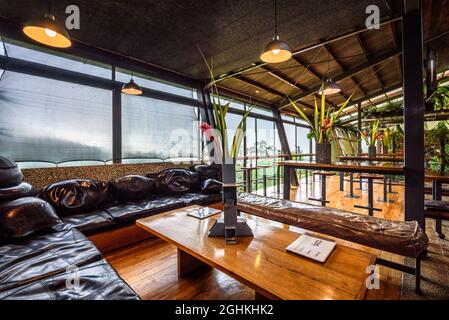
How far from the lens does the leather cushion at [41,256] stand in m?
1.23

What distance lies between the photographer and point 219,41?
3303mm

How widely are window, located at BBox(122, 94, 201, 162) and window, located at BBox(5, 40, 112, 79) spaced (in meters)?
0.54

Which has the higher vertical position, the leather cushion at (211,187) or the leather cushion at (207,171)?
the leather cushion at (207,171)

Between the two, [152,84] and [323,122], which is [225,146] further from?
[152,84]

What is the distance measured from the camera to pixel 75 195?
8.71 ft

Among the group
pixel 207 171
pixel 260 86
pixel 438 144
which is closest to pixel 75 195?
pixel 207 171

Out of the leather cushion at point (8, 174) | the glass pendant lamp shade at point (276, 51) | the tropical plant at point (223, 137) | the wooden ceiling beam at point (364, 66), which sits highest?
the wooden ceiling beam at point (364, 66)

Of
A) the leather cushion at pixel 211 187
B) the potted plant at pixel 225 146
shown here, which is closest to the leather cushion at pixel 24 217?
the potted plant at pixel 225 146

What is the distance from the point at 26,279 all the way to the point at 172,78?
13.7ft

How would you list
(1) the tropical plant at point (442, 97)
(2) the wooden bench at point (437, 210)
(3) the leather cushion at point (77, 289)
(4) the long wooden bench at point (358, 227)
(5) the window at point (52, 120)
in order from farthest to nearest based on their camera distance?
1. (1) the tropical plant at point (442, 97)
2. (5) the window at point (52, 120)
3. (2) the wooden bench at point (437, 210)
4. (4) the long wooden bench at point (358, 227)
5. (3) the leather cushion at point (77, 289)

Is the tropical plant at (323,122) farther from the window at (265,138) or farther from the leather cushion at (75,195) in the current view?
the window at (265,138)

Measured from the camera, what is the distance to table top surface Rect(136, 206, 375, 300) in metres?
0.95
